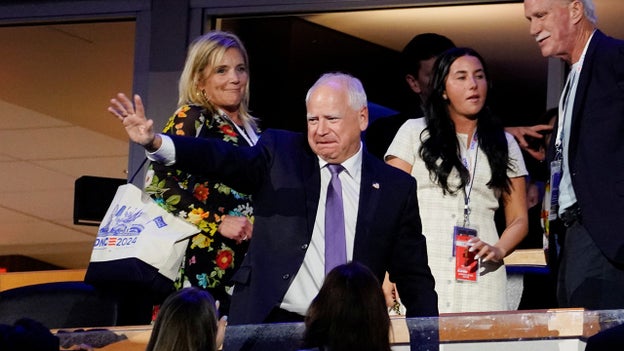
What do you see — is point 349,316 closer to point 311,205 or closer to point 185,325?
point 185,325

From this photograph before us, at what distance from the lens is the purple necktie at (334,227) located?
16.8ft

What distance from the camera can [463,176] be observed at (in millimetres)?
6031

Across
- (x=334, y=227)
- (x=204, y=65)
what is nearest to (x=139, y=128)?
(x=334, y=227)

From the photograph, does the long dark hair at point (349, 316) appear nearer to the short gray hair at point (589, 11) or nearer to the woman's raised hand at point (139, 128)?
the woman's raised hand at point (139, 128)

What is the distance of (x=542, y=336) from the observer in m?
4.91

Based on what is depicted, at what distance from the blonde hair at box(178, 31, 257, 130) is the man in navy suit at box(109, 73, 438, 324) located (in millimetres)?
1046

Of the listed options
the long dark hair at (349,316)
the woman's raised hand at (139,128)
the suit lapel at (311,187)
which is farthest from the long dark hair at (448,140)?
the long dark hair at (349,316)

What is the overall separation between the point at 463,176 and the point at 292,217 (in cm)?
113

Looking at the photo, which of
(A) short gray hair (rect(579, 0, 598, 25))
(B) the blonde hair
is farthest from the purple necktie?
(A) short gray hair (rect(579, 0, 598, 25))

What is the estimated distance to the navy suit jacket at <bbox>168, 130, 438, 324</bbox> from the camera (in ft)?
16.6

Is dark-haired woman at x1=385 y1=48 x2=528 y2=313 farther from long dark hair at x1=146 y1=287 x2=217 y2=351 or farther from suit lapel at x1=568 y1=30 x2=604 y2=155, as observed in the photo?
long dark hair at x1=146 y1=287 x2=217 y2=351

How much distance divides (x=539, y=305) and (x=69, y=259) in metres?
3.38

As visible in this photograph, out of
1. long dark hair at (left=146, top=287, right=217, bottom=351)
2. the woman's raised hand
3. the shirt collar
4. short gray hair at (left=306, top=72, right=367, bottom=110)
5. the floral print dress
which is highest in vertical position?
short gray hair at (left=306, top=72, right=367, bottom=110)

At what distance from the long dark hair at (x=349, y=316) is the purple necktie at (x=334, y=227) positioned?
653mm
